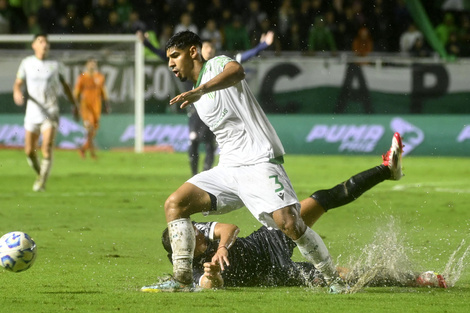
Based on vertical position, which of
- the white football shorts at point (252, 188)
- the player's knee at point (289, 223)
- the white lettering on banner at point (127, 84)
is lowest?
the white lettering on banner at point (127, 84)

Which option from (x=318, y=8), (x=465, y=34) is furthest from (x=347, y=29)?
(x=465, y=34)

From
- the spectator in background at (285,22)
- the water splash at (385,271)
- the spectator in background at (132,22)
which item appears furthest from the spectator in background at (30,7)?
the water splash at (385,271)

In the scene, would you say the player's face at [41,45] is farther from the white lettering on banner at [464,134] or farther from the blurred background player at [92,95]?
the white lettering on banner at [464,134]

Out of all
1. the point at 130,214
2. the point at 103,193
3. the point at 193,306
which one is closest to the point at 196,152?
the point at 103,193

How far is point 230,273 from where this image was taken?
251 inches

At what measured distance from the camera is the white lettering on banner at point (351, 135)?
19.1m

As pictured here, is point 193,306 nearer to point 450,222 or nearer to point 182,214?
point 182,214

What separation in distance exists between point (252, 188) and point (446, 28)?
1612 centimetres

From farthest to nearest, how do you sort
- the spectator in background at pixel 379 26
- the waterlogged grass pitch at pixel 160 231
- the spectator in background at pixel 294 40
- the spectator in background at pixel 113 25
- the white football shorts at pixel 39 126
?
1. the spectator in background at pixel 379 26
2. the spectator in background at pixel 113 25
3. the spectator in background at pixel 294 40
4. the white football shorts at pixel 39 126
5. the waterlogged grass pitch at pixel 160 231

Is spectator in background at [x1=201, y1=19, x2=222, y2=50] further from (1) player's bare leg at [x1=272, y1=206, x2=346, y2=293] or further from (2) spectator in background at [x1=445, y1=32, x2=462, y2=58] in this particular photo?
(1) player's bare leg at [x1=272, y1=206, x2=346, y2=293]

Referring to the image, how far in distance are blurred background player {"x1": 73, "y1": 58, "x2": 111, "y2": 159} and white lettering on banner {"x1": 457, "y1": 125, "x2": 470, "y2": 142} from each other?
774cm

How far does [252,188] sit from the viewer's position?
601 cm

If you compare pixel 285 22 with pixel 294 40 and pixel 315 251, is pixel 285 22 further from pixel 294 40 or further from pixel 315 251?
pixel 315 251

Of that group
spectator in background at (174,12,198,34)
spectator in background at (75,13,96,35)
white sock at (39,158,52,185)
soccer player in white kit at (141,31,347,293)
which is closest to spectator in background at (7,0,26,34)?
spectator in background at (75,13,96,35)
